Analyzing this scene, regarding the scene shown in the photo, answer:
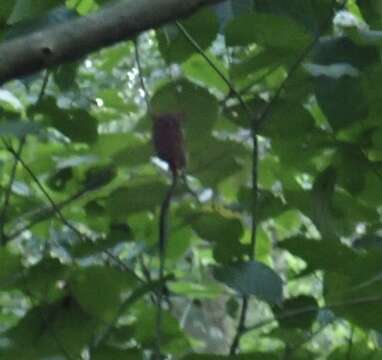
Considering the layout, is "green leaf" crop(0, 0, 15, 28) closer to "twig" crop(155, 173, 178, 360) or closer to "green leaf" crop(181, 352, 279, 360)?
"twig" crop(155, 173, 178, 360)

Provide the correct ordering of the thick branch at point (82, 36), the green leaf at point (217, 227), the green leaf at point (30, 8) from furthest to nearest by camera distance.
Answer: the green leaf at point (217, 227) → the green leaf at point (30, 8) → the thick branch at point (82, 36)

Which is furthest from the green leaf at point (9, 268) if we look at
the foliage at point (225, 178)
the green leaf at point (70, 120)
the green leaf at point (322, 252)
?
the green leaf at point (322, 252)

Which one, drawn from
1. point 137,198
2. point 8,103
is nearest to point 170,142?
point 137,198

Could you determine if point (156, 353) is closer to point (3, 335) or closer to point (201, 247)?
point (3, 335)

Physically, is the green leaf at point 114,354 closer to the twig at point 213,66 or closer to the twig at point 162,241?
the twig at point 162,241

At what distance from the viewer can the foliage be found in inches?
32.7

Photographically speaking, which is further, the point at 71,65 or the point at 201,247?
the point at 201,247

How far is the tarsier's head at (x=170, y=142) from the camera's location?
805 millimetres

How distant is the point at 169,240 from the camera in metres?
0.99

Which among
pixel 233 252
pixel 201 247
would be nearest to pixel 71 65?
pixel 233 252

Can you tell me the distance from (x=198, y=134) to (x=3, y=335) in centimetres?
23

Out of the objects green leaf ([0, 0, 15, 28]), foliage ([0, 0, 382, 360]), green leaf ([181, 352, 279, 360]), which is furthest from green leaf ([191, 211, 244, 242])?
green leaf ([0, 0, 15, 28])

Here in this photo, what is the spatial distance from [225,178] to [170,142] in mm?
146

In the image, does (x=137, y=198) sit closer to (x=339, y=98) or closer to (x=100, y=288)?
(x=100, y=288)
